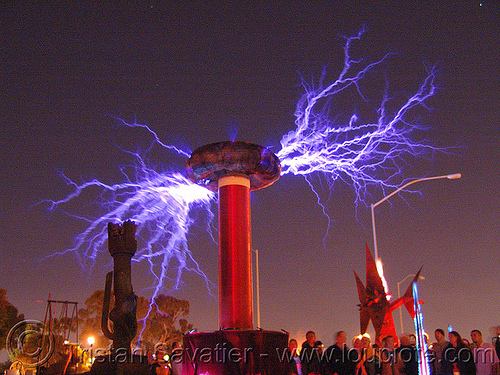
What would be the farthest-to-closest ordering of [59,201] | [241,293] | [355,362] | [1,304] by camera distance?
1. [1,304]
2. [59,201]
3. [241,293]
4. [355,362]

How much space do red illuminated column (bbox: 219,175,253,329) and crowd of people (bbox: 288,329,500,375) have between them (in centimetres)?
397

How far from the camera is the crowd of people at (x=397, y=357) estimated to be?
26.2 feet

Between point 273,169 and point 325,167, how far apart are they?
3160 millimetres

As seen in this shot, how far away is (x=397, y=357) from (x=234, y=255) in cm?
528

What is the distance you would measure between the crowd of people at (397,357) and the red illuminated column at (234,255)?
3.97 metres

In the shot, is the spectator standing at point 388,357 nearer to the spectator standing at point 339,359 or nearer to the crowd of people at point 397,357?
the crowd of people at point 397,357

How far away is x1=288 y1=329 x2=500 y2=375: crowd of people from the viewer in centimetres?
800

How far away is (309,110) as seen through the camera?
16.7 m

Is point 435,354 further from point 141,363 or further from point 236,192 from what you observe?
point 236,192

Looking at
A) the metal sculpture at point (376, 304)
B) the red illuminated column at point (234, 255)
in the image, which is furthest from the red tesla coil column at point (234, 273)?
the metal sculpture at point (376, 304)

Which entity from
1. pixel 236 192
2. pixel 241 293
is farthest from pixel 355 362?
pixel 236 192

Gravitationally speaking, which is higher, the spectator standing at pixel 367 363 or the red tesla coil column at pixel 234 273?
the red tesla coil column at pixel 234 273

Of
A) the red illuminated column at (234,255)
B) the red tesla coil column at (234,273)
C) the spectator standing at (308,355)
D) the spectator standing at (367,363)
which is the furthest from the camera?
the red illuminated column at (234,255)

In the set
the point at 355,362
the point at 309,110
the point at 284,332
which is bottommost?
the point at 355,362
